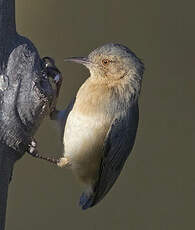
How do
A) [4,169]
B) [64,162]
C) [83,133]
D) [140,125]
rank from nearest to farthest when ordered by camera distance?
[4,169] → [83,133] → [64,162] → [140,125]

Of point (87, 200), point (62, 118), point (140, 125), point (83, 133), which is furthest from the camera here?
point (140, 125)

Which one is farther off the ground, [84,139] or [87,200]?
[84,139]

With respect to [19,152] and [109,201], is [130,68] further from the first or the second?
[109,201]

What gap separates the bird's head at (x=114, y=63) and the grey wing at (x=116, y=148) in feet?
0.70

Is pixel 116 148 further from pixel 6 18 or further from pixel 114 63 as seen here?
pixel 6 18

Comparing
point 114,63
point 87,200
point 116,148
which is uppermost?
point 114,63

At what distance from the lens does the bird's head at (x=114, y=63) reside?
3752mm

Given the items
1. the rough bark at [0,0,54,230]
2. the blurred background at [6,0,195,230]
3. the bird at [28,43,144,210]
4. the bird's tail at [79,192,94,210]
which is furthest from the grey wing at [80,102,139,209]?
the blurred background at [6,0,195,230]

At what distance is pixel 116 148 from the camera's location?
12.1ft

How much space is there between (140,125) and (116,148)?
9.32ft

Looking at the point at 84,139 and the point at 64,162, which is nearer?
the point at 84,139

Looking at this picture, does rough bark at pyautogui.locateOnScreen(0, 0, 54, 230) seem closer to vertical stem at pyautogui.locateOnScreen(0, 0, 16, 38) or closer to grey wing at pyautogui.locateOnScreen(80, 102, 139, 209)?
vertical stem at pyautogui.locateOnScreen(0, 0, 16, 38)

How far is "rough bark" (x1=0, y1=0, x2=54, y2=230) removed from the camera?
266 cm

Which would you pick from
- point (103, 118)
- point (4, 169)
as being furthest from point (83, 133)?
point (4, 169)
